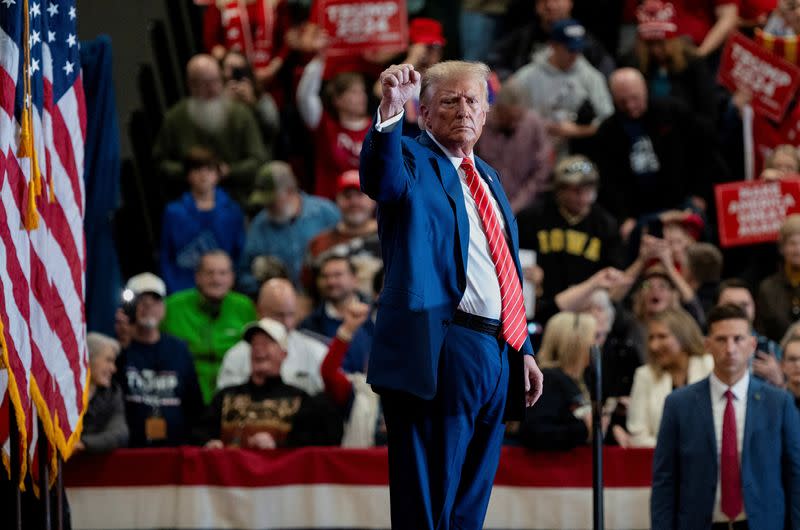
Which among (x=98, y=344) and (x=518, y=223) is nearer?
(x=98, y=344)

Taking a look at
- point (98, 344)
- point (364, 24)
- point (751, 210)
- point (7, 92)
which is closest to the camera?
point (7, 92)

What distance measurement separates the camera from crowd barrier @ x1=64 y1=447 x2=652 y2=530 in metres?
8.56

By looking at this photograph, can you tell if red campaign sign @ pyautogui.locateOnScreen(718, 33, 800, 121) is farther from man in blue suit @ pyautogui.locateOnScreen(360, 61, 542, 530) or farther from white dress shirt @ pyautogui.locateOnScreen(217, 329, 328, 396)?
man in blue suit @ pyautogui.locateOnScreen(360, 61, 542, 530)

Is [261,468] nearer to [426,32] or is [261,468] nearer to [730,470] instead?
[730,470]

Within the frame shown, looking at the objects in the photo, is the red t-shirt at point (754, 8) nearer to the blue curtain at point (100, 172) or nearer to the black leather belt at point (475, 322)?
the blue curtain at point (100, 172)

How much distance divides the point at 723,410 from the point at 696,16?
7120 millimetres

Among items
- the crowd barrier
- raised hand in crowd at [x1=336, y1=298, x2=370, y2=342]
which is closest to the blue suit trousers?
the crowd barrier

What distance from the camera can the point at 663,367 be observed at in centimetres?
905

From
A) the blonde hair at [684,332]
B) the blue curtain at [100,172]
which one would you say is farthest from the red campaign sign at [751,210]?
the blue curtain at [100,172]

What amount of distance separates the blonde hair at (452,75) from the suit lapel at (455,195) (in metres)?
0.22

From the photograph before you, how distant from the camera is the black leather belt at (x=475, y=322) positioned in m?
5.35

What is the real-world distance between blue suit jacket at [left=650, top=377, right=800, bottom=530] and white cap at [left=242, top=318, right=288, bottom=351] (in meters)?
2.55

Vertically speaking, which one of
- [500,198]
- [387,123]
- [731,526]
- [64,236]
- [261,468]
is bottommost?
[731,526]

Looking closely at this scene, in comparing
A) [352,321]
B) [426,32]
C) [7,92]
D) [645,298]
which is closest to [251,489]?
[352,321]
